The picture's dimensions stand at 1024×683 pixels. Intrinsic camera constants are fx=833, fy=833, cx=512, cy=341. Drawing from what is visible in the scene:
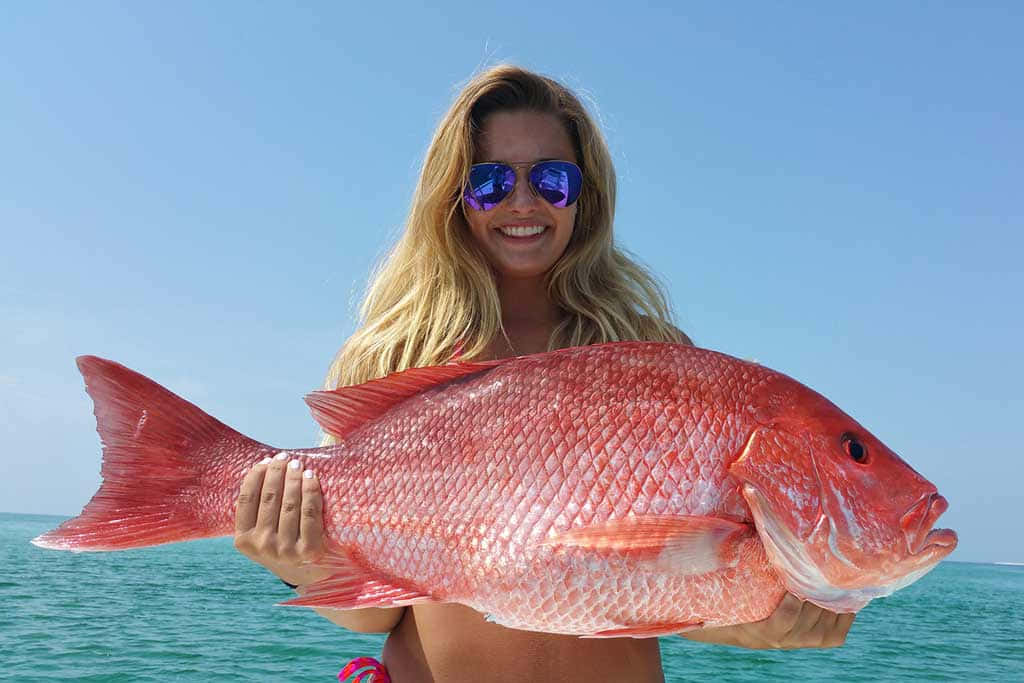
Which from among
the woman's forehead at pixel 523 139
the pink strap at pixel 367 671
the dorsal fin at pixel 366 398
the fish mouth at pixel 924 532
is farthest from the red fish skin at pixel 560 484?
the woman's forehead at pixel 523 139

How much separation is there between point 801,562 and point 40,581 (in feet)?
92.3

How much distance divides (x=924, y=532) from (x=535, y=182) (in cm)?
198

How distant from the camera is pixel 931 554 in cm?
212

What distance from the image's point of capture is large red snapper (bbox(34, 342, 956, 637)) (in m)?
2.09

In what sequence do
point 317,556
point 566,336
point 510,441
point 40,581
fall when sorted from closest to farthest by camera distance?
point 510,441
point 317,556
point 566,336
point 40,581

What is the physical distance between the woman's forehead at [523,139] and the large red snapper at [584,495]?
1.38m

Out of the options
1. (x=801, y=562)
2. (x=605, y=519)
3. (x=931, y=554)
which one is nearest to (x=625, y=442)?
(x=605, y=519)

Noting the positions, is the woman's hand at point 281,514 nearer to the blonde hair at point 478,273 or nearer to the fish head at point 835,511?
the blonde hair at point 478,273

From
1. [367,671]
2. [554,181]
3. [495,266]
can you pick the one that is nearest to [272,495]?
[367,671]

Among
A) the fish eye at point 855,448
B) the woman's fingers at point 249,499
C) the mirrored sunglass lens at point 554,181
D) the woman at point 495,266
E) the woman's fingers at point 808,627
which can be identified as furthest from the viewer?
the mirrored sunglass lens at point 554,181

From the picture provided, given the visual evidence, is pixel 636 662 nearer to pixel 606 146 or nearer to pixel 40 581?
pixel 606 146

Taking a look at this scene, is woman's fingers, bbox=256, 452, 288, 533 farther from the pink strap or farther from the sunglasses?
the sunglasses

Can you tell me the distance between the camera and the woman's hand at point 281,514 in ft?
8.15

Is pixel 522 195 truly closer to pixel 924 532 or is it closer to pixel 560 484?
pixel 560 484
